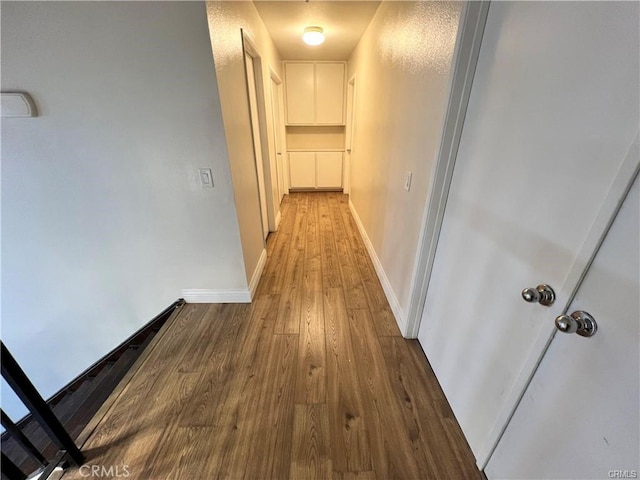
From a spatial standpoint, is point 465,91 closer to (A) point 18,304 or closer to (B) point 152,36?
(B) point 152,36

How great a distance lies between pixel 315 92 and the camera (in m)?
4.65

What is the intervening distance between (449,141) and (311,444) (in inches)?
60.7

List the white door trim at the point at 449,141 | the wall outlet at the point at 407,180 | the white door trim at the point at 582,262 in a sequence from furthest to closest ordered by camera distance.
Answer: the wall outlet at the point at 407,180
the white door trim at the point at 449,141
the white door trim at the point at 582,262

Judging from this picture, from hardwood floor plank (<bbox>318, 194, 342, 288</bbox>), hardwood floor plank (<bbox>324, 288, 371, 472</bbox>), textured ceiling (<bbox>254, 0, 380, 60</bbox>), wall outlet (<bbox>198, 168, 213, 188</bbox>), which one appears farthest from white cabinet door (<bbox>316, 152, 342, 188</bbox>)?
hardwood floor plank (<bbox>324, 288, 371, 472</bbox>)

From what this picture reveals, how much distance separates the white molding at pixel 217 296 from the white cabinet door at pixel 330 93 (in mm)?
3878

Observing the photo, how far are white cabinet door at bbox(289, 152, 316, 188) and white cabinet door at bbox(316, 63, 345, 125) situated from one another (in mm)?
672

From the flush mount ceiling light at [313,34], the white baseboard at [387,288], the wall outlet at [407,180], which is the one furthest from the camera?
the flush mount ceiling light at [313,34]

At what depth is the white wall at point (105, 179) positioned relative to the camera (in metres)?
1.37

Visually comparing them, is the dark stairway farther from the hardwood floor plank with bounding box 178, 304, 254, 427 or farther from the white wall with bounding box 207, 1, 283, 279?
the white wall with bounding box 207, 1, 283, 279

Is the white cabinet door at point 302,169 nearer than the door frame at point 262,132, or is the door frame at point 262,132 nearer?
the door frame at point 262,132

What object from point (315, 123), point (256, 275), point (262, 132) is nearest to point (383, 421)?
point (256, 275)

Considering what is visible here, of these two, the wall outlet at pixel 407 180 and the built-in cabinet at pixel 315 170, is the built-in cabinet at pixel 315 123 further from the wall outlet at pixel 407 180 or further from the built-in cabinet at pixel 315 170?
the wall outlet at pixel 407 180

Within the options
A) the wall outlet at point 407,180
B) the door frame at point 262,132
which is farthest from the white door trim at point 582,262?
the door frame at point 262,132

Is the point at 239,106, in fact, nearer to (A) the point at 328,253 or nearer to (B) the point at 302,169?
(A) the point at 328,253
